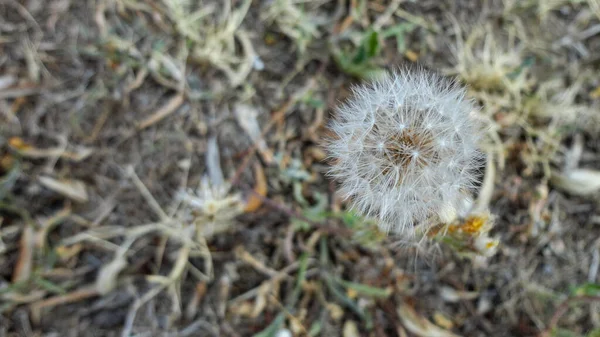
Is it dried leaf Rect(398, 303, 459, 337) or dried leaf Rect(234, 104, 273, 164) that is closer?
dried leaf Rect(398, 303, 459, 337)

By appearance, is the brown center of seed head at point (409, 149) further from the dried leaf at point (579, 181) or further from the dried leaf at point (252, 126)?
the dried leaf at point (579, 181)

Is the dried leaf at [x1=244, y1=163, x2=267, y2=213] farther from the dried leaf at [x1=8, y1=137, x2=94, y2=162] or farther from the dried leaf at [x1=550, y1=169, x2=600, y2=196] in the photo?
the dried leaf at [x1=550, y1=169, x2=600, y2=196]

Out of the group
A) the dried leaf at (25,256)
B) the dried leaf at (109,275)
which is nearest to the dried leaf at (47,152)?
the dried leaf at (25,256)

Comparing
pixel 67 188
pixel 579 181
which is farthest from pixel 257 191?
pixel 579 181

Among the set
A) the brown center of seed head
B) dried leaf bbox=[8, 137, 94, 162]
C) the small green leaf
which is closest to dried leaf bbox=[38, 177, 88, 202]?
dried leaf bbox=[8, 137, 94, 162]

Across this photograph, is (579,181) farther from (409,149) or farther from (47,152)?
(47,152)

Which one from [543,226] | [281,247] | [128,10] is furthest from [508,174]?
[128,10]
